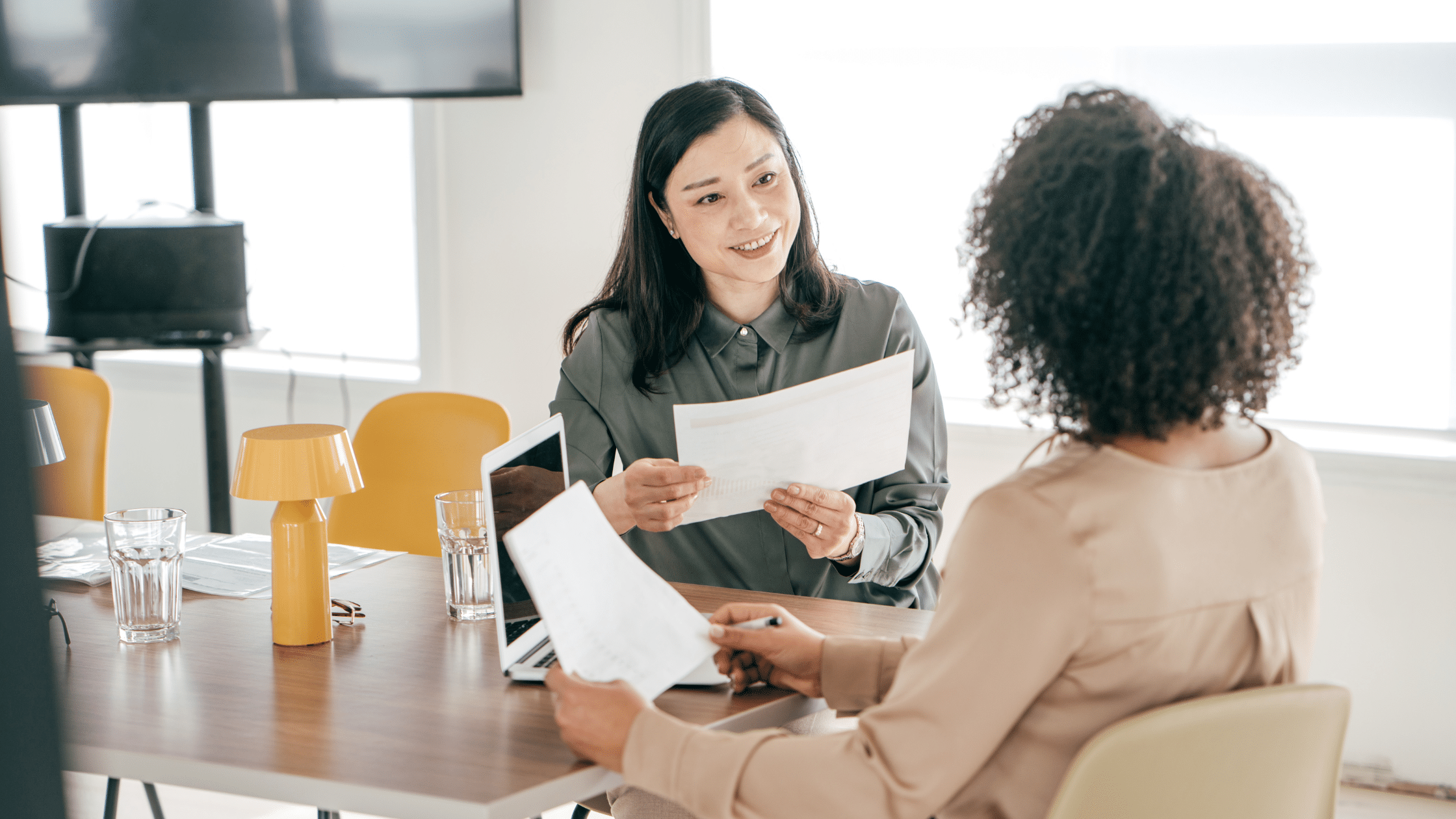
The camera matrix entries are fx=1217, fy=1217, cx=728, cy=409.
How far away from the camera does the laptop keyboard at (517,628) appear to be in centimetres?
139

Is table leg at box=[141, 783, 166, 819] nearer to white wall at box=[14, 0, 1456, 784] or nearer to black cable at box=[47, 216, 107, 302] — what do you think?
black cable at box=[47, 216, 107, 302]

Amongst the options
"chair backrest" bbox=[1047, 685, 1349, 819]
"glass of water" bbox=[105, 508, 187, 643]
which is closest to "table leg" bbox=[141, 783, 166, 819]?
"glass of water" bbox=[105, 508, 187, 643]

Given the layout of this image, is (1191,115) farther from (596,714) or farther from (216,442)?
(216,442)

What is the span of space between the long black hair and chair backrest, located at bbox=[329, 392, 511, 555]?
Answer: 1.39 feet

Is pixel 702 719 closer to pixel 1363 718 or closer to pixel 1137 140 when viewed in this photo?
pixel 1137 140

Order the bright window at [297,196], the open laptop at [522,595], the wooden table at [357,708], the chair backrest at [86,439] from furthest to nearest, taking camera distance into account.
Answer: the bright window at [297,196] → the chair backrest at [86,439] → the open laptop at [522,595] → the wooden table at [357,708]

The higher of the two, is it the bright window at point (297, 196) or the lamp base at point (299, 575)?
the bright window at point (297, 196)

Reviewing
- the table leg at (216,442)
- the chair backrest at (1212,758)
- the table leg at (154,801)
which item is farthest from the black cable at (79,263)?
the chair backrest at (1212,758)

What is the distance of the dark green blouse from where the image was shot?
1.92 m

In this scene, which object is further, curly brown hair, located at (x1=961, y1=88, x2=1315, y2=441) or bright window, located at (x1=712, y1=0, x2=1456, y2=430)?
bright window, located at (x1=712, y1=0, x2=1456, y2=430)

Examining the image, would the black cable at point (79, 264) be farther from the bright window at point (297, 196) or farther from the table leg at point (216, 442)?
the bright window at point (297, 196)

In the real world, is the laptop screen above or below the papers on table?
above

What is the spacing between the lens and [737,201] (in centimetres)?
192

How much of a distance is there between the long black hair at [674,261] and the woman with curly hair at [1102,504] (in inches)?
36.9
